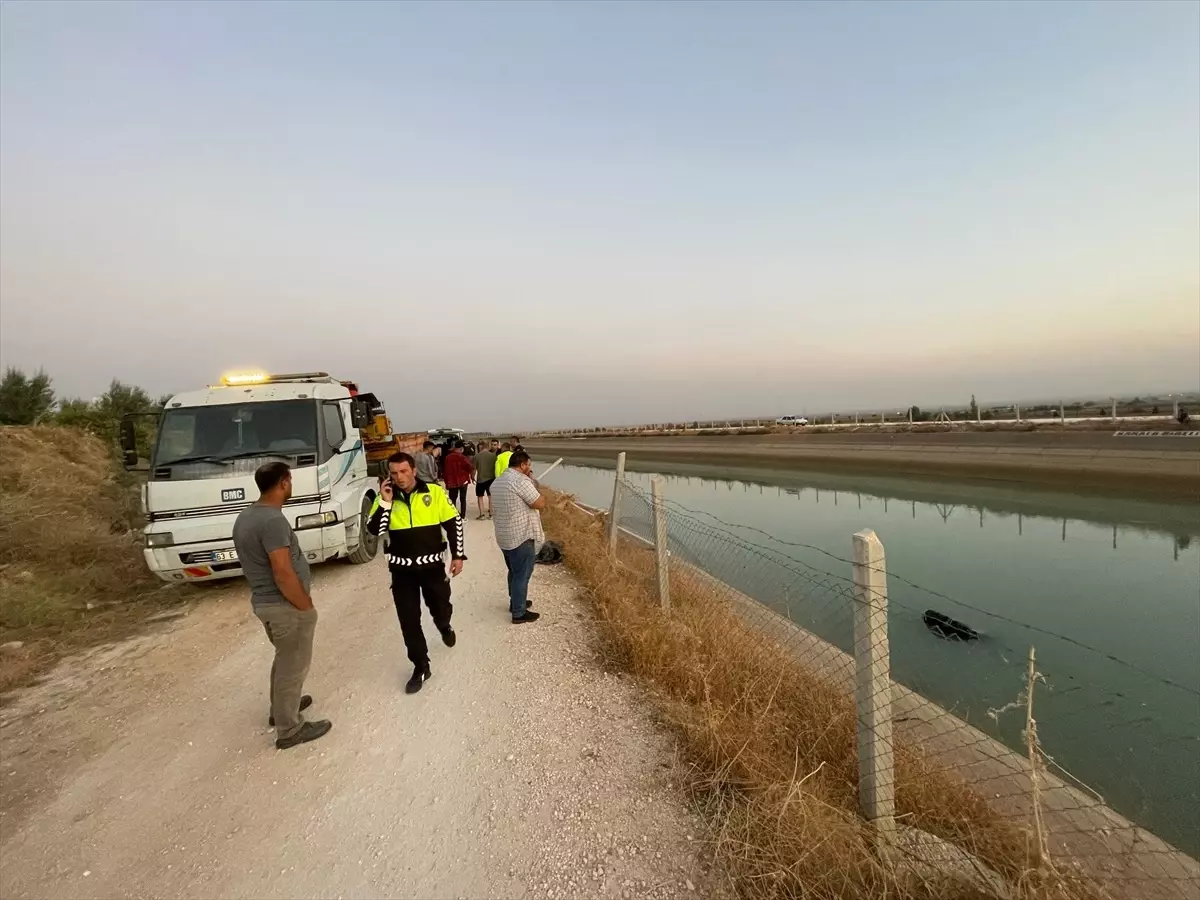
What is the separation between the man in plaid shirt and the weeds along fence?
1306 mm

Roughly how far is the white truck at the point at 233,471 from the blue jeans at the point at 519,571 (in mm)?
2939

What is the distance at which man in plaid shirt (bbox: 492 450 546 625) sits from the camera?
5.50 m

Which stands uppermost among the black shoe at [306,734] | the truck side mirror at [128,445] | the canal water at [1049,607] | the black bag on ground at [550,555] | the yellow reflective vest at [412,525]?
the truck side mirror at [128,445]

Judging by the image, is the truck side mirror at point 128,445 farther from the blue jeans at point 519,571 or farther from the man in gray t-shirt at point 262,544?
the blue jeans at point 519,571

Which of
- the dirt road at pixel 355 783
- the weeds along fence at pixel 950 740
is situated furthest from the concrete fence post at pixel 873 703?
the dirt road at pixel 355 783

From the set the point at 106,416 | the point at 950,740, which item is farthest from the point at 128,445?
the point at 106,416

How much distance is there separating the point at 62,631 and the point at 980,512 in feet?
65.6

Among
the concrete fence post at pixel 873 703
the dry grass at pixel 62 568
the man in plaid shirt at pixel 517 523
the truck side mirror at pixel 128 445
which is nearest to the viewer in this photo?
the concrete fence post at pixel 873 703

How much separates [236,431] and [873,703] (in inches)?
311

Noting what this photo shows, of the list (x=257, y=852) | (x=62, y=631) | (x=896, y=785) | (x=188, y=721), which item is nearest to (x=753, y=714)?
(x=896, y=785)

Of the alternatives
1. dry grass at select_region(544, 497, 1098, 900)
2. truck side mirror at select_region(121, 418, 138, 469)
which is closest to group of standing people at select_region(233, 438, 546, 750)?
dry grass at select_region(544, 497, 1098, 900)

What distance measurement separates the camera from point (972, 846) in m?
2.70

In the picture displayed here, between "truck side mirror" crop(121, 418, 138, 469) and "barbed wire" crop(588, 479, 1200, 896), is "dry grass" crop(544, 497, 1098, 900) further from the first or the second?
"truck side mirror" crop(121, 418, 138, 469)

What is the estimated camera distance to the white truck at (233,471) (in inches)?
259
